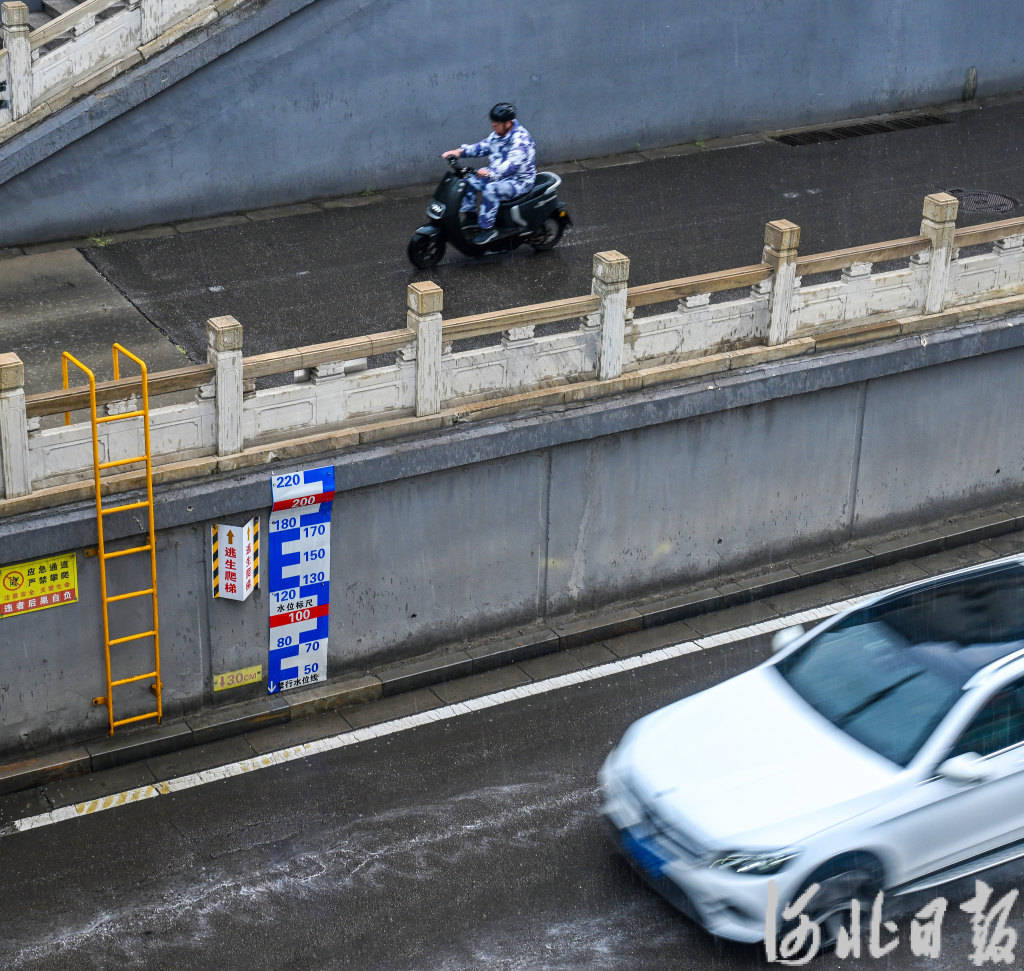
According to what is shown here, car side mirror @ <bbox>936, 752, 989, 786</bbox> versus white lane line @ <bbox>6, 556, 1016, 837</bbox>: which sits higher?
car side mirror @ <bbox>936, 752, 989, 786</bbox>

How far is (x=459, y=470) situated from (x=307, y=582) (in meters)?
1.41

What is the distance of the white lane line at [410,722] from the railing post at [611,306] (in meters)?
2.29

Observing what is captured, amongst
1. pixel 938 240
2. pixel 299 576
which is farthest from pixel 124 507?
pixel 938 240

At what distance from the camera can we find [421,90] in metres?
17.2

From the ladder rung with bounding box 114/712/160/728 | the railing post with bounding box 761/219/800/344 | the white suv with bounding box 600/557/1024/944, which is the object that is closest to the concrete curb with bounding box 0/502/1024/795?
the ladder rung with bounding box 114/712/160/728

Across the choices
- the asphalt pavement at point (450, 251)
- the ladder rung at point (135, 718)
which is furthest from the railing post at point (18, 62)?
the ladder rung at point (135, 718)

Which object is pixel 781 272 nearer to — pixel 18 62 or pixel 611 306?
pixel 611 306

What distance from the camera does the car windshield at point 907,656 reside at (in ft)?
31.1

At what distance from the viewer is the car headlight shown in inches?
347

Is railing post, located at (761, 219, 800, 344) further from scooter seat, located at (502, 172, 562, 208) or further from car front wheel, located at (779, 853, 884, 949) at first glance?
car front wheel, located at (779, 853, 884, 949)

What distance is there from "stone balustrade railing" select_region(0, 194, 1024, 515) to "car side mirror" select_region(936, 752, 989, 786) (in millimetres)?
4406

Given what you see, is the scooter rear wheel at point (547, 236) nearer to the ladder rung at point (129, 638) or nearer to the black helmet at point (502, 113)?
the black helmet at point (502, 113)

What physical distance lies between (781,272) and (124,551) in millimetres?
5646

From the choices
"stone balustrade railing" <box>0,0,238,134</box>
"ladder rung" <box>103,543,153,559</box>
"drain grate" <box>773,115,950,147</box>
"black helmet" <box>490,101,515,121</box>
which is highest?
"stone balustrade railing" <box>0,0,238,134</box>
